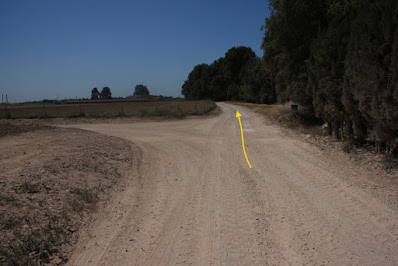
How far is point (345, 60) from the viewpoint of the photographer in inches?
388

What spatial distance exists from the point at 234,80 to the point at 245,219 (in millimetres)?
86639

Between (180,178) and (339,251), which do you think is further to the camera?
(180,178)

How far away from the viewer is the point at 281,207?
557cm

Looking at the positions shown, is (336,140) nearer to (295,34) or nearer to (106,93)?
(295,34)

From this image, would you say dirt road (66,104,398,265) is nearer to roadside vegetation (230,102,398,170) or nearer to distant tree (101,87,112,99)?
roadside vegetation (230,102,398,170)

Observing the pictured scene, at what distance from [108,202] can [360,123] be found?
8.65m

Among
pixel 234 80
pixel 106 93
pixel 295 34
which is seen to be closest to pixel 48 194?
pixel 295 34

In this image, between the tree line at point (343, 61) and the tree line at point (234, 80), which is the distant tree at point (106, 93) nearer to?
the tree line at point (234, 80)

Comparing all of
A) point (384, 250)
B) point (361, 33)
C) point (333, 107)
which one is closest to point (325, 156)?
point (333, 107)

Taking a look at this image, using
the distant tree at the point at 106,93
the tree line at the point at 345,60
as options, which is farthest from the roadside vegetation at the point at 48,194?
the distant tree at the point at 106,93

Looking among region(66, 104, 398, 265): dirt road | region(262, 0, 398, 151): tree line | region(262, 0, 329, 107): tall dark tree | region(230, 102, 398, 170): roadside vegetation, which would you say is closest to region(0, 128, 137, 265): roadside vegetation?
region(66, 104, 398, 265): dirt road

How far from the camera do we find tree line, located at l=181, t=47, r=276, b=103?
57.5 m

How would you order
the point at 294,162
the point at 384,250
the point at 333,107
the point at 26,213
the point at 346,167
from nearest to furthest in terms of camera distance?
the point at 384,250, the point at 26,213, the point at 346,167, the point at 294,162, the point at 333,107

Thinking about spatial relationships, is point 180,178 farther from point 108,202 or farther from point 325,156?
point 325,156
